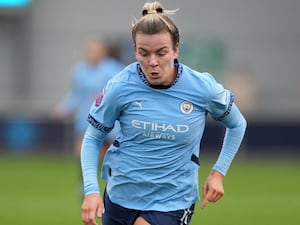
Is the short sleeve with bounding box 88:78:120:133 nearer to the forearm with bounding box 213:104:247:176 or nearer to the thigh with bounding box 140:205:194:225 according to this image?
the thigh with bounding box 140:205:194:225

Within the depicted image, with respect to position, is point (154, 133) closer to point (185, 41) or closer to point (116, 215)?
point (116, 215)

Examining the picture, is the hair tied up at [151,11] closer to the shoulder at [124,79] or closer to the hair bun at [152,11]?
the hair bun at [152,11]

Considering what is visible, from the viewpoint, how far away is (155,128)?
6.98 m

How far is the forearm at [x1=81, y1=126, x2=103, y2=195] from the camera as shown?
270 inches

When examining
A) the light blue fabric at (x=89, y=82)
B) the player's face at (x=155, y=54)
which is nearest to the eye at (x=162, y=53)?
the player's face at (x=155, y=54)

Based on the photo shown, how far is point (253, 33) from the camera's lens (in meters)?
31.2

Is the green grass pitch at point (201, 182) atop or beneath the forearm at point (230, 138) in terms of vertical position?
beneath

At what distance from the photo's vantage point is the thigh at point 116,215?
278 inches

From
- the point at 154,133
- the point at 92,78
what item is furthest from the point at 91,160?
the point at 92,78

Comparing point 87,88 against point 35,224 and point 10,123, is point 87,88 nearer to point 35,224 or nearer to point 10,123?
point 35,224

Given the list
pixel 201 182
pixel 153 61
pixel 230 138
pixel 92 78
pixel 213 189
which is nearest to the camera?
pixel 153 61

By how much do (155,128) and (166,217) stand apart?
22.7 inches

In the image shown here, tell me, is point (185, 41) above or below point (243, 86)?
above

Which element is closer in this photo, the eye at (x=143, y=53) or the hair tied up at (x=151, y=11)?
the eye at (x=143, y=53)
